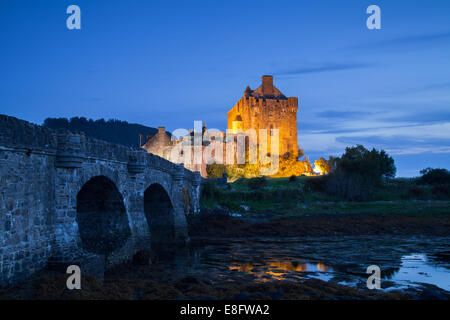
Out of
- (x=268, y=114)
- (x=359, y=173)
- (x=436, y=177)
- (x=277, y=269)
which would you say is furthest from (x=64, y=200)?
(x=268, y=114)

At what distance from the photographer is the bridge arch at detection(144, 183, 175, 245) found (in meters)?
22.5

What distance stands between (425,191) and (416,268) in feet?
103

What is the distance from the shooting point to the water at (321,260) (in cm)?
1400

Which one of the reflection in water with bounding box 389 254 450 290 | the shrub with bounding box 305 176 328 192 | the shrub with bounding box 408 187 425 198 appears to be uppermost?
the shrub with bounding box 305 176 328 192

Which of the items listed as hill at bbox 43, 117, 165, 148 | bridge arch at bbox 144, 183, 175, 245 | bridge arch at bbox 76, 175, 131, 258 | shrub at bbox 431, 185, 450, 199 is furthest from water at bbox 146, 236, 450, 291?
hill at bbox 43, 117, 165, 148

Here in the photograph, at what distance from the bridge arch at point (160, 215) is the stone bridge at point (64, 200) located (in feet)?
12.0

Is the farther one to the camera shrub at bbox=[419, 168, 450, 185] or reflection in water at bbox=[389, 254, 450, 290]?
shrub at bbox=[419, 168, 450, 185]

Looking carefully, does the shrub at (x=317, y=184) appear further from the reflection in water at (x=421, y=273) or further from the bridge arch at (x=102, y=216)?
the bridge arch at (x=102, y=216)

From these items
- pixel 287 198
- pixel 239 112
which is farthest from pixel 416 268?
pixel 239 112

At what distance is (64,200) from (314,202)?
3278cm

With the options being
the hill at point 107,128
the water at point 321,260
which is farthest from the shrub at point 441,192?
the hill at point 107,128

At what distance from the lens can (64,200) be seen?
12.0 metres

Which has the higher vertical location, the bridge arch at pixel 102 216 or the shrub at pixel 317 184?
the shrub at pixel 317 184

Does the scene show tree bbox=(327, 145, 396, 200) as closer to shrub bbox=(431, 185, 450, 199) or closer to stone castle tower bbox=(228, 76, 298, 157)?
shrub bbox=(431, 185, 450, 199)
